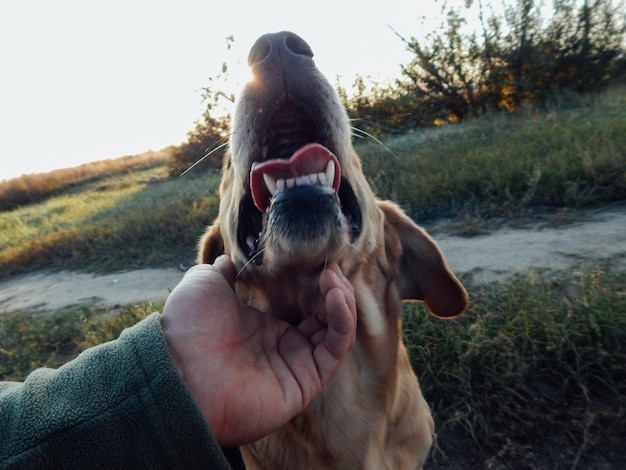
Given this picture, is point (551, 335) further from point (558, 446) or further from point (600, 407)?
point (558, 446)

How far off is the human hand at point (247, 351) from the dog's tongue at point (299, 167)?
0.32m

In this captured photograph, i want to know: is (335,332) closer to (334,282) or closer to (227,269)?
(334,282)

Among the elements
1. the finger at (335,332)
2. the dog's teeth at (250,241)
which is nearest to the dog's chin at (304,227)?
the finger at (335,332)

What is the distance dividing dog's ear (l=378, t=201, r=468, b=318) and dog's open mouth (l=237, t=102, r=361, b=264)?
49 cm

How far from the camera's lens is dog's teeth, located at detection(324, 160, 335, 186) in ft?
4.79

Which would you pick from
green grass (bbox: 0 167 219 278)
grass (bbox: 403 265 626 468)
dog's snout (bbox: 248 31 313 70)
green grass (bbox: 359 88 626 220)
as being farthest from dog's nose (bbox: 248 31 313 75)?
green grass (bbox: 0 167 219 278)

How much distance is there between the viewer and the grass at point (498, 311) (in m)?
1.90

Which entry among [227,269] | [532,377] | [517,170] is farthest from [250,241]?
[517,170]

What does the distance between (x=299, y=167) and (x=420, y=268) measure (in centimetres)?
97

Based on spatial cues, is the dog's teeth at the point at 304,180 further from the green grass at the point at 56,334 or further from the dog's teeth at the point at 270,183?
the green grass at the point at 56,334

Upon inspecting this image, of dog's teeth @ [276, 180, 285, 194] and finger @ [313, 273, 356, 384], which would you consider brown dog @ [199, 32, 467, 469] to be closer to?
dog's teeth @ [276, 180, 285, 194]

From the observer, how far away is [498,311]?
241 centimetres

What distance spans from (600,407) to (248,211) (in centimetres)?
172

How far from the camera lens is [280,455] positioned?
155 cm
